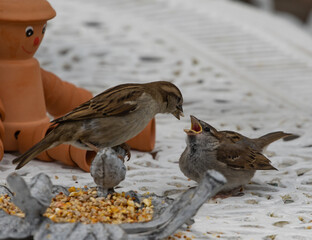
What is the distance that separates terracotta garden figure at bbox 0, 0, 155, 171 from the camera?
3871 millimetres

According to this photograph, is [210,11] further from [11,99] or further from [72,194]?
[72,194]

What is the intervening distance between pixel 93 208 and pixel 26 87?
54.3 inches

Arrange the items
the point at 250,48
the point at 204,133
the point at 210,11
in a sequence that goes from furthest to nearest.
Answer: the point at 210,11 < the point at 250,48 < the point at 204,133

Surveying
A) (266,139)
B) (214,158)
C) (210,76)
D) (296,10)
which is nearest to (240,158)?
(214,158)

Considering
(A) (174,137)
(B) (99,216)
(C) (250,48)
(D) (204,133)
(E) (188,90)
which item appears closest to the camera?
(B) (99,216)

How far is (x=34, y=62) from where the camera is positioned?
4133mm

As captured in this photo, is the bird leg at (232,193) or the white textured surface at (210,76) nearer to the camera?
the white textured surface at (210,76)

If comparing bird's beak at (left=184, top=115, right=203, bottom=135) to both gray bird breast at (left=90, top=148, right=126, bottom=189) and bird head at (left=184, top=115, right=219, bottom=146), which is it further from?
gray bird breast at (left=90, top=148, right=126, bottom=189)

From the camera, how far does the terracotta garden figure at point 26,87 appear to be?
3871 millimetres

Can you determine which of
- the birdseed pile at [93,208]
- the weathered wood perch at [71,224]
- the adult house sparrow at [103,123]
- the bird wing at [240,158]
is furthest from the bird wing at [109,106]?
the weathered wood perch at [71,224]

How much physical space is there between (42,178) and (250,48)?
4.05 metres

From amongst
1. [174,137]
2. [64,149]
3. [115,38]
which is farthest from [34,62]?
[115,38]

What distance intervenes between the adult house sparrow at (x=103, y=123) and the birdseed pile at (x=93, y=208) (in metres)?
0.48

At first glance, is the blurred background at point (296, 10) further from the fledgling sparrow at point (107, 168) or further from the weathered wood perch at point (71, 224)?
the weathered wood perch at point (71, 224)
